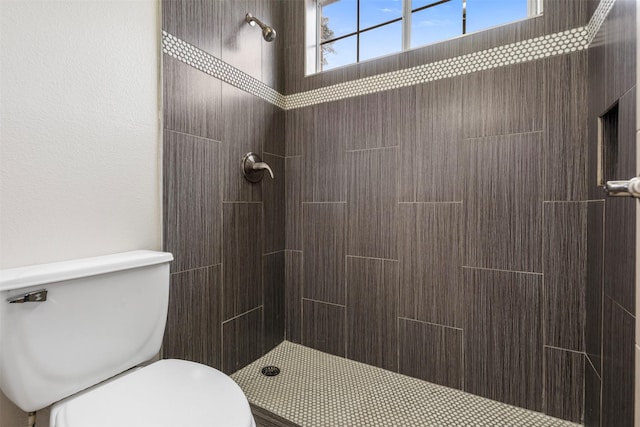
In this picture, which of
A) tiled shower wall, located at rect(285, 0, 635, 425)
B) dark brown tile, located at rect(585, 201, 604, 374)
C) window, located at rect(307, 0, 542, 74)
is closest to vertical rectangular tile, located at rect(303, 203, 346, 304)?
tiled shower wall, located at rect(285, 0, 635, 425)

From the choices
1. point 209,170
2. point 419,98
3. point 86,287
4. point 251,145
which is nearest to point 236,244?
point 209,170

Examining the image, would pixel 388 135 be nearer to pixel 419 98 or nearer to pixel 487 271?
pixel 419 98

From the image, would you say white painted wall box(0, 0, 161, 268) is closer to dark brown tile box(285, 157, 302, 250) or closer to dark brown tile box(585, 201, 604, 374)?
dark brown tile box(285, 157, 302, 250)

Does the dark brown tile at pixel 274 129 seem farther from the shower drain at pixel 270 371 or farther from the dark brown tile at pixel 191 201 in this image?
the shower drain at pixel 270 371

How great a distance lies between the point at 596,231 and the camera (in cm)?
116

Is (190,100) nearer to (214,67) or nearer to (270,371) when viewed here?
(214,67)

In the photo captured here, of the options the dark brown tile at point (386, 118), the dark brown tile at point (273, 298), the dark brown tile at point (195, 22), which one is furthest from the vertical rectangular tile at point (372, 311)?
the dark brown tile at point (195, 22)

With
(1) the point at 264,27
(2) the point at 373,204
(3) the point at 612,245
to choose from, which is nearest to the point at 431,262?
(2) the point at 373,204

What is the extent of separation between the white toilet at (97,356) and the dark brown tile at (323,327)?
98cm

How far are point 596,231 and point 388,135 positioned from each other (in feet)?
3.21

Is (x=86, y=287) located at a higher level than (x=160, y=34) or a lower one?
lower

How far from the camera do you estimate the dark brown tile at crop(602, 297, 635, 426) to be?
0.84 metres

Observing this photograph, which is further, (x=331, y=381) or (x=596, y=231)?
(x=331, y=381)

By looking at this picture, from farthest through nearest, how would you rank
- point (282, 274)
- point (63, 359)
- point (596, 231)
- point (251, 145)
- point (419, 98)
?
point (282, 274) < point (251, 145) < point (419, 98) < point (596, 231) < point (63, 359)
